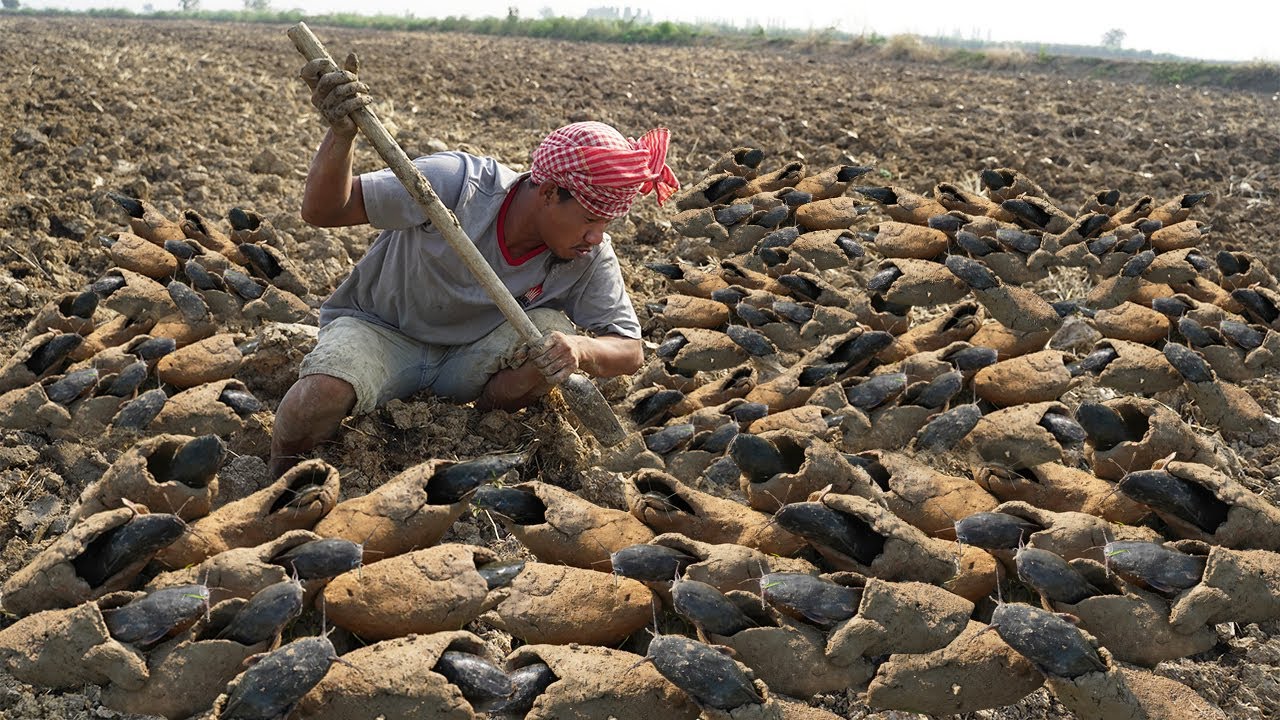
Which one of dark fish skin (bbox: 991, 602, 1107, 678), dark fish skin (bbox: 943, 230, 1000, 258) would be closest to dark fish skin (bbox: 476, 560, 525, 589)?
dark fish skin (bbox: 991, 602, 1107, 678)

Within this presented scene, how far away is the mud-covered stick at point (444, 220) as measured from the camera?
104 inches

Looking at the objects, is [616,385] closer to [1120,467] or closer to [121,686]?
[1120,467]

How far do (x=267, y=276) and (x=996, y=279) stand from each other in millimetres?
2924

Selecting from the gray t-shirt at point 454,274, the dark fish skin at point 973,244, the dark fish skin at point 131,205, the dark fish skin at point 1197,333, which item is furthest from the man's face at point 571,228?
the dark fish skin at point 1197,333

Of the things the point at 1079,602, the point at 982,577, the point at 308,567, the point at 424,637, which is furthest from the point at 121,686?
the point at 1079,602

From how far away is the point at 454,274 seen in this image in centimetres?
309

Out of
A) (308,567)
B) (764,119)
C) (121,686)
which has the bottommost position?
(121,686)

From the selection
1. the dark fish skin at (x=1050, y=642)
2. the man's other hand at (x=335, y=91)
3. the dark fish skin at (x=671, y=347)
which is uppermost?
the man's other hand at (x=335, y=91)

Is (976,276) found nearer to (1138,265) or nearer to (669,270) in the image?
(1138,265)

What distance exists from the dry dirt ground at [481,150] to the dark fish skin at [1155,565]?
0.23 m

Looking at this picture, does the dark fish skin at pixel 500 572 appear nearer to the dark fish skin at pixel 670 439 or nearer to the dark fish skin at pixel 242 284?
the dark fish skin at pixel 670 439

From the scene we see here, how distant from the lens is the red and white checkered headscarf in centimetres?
284

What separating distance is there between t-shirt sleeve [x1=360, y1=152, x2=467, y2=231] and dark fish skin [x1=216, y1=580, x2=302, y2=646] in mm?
1272

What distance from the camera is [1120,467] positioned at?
8.84 ft
